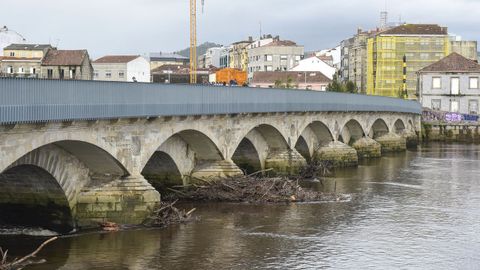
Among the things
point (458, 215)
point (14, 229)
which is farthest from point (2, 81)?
point (458, 215)

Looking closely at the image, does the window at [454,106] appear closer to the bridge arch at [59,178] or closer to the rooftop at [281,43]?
the rooftop at [281,43]

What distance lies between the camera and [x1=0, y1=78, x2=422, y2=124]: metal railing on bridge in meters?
21.0

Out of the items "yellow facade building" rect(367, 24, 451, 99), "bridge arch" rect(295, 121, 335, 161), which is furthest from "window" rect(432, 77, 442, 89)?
"bridge arch" rect(295, 121, 335, 161)

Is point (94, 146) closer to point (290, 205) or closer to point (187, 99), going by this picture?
point (187, 99)

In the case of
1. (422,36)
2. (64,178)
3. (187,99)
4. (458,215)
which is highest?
(422,36)

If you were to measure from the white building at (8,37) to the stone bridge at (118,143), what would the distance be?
58.8 metres

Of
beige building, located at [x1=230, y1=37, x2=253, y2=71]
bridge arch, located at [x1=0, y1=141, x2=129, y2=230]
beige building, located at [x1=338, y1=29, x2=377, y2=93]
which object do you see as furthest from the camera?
beige building, located at [x1=230, y1=37, x2=253, y2=71]

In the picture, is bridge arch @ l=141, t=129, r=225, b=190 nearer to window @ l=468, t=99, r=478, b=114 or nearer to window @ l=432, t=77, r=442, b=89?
window @ l=432, t=77, r=442, b=89

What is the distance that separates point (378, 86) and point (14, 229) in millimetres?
80789

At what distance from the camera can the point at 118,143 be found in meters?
26.4

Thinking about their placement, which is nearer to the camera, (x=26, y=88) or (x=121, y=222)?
(x=26, y=88)

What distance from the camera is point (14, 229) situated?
84.3ft

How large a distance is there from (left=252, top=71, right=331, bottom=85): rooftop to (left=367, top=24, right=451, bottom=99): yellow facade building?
7538 mm

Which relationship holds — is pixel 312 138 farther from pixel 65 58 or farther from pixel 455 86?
pixel 455 86
